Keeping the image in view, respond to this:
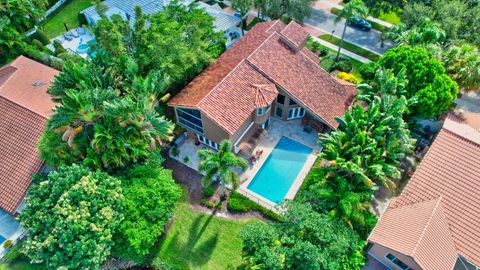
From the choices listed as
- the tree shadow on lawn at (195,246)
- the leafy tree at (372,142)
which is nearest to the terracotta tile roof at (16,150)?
the tree shadow on lawn at (195,246)

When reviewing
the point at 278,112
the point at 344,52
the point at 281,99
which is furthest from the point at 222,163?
the point at 344,52

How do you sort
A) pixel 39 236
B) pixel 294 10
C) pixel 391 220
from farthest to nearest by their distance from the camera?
pixel 294 10 → pixel 391 220 → pixel 39 236

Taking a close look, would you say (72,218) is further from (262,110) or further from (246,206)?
(262,110)

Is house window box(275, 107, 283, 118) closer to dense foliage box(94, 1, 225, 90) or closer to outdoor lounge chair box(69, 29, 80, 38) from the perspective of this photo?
dense foliage box(94, 1, 225, 90)

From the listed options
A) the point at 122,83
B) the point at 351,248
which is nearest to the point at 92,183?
the point at 122,83

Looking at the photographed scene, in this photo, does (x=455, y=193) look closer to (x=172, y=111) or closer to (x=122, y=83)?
(x=172, y=111)

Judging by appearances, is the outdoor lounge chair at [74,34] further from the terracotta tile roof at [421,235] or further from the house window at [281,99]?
the terracotta tile roof at [421,235]
